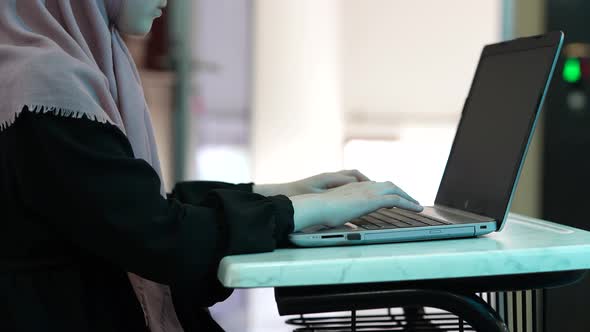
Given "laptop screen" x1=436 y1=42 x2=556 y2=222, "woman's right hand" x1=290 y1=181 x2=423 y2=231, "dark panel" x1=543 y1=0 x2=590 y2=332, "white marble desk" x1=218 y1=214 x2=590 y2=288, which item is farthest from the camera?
"dark panel" x1=543 y1=0 x2=590 y2=332

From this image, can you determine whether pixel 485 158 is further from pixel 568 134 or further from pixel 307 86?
pixel 307 86

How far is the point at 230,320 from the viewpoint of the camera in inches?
127

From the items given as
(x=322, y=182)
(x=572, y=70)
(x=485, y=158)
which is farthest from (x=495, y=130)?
(x=572, y=70)

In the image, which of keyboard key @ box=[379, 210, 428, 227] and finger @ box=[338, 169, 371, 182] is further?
finger @ box=[338, 169, 371, 182]

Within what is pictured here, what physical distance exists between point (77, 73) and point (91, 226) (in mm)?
192

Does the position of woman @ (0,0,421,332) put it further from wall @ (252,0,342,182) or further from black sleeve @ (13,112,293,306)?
wall @ (252,0,342,182)

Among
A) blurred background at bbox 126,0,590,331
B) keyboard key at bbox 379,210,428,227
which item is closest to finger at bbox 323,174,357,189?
keyboard key at bbox 379,210,428,227

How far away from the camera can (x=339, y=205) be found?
975 mm

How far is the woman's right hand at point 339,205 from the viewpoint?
97 centimetres

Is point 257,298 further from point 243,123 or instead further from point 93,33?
point 93,33

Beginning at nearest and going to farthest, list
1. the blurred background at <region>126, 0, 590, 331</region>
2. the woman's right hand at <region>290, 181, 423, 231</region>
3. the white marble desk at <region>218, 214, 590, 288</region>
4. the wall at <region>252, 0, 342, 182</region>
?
the white marble desk at <region>218, 214, 590, 288</region> < the woman's right hand at <region>290, 181, 423, 231</region> < the blurred background at <region>126, 0, 590, 331</region> < the wall at <region>252, 0, 342, 182</region>

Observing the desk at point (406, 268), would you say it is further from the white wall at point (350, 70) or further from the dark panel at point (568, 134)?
the white wall at point (350, 70)

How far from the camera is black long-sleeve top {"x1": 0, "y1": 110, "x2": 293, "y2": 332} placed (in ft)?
2.91

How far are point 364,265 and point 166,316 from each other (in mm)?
372
